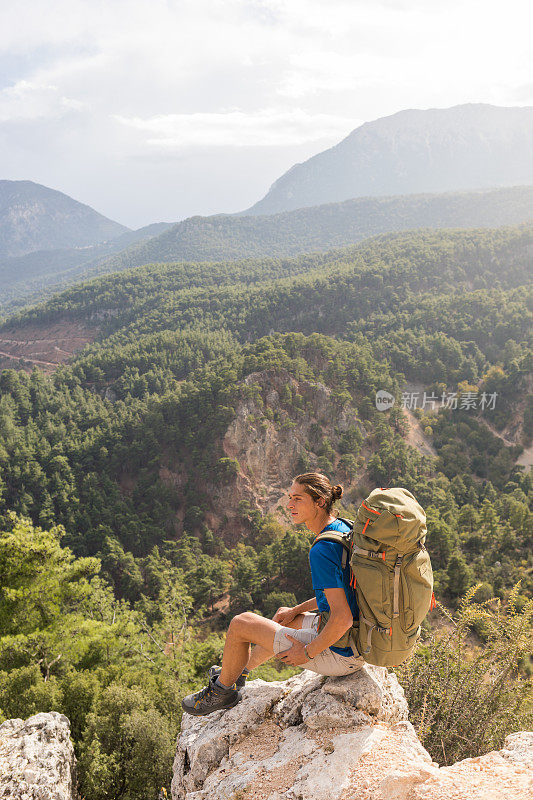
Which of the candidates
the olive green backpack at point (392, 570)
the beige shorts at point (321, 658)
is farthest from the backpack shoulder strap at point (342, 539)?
the beige shorts at point (321, 658)

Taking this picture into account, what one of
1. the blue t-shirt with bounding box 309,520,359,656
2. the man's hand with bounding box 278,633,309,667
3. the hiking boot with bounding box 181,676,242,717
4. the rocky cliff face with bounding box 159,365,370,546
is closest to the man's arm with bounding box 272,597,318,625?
the man's hand with bounding box 278,633,309,667

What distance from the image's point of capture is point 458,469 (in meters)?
51.2

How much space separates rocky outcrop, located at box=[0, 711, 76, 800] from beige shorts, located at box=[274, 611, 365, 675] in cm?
502

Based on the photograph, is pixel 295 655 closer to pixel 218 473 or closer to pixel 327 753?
pixel 327 753

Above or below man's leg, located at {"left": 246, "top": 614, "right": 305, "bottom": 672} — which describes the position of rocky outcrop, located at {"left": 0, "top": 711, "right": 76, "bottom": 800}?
below

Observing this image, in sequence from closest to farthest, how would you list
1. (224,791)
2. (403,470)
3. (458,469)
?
(224,791), (403,470), (458,469)

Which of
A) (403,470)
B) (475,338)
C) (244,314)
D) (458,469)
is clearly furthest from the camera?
(244,314)

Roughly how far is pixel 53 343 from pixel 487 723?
456 ft

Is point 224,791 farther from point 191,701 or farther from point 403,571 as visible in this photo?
point 403,571

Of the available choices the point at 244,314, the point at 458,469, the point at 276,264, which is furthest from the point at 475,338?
→ the point at 276,264

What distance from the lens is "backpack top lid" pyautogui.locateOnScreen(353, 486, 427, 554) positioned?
3.74 meters

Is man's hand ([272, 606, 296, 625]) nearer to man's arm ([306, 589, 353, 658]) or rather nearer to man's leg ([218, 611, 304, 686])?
man's leg ([218, 611, 304, 686])

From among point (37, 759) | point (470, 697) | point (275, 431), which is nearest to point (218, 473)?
point (275, 431)

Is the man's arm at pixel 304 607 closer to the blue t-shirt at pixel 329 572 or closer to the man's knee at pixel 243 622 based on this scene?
the man's knee at pixel 243 622
